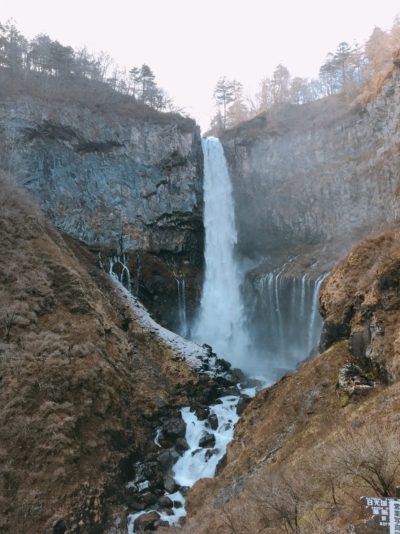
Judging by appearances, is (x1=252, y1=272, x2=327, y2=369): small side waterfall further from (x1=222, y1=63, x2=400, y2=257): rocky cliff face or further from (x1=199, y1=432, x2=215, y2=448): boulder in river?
(x1=199, y1=432, x2=215, y2=448): boulder in river

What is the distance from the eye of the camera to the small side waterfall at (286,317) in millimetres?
32719

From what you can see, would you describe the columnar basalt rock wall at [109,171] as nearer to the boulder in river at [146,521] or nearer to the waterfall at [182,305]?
the waterfall at [182,305]

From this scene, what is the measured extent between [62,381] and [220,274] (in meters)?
24.9

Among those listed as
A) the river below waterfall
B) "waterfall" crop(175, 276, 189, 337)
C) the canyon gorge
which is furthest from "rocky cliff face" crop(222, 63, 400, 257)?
"waterfall" crop(175, 276, 189, 337)

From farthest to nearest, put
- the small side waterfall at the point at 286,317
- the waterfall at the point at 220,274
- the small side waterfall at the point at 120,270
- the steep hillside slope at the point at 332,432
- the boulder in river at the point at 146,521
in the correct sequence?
the waterfall at the point at 220,274 → the small side waterfall at the point at 120,270 → the small side waterfall at the point at 286,317 → the boulder in river at the point at 146,521 → the steep hillside slope at the point at 332,432

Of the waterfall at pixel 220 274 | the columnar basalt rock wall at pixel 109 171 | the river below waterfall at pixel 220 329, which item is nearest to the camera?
the river below waterfall at pixel 220 329

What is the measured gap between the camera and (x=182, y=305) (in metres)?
39.9

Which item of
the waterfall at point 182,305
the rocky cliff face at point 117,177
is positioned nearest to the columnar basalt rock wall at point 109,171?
the rocky cliff face at point 117,177

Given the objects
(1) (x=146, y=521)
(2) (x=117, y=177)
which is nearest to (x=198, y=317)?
(2) (x=117, y=177)

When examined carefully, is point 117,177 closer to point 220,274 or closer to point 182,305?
point 182,305

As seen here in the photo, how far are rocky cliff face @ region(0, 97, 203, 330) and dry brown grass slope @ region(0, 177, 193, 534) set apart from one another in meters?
5.49

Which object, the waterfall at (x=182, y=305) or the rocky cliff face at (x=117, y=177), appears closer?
the rocky cliff face at (x=117, y=177)

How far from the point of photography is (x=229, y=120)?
6956cm

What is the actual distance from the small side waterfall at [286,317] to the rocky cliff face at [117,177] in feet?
23.7
